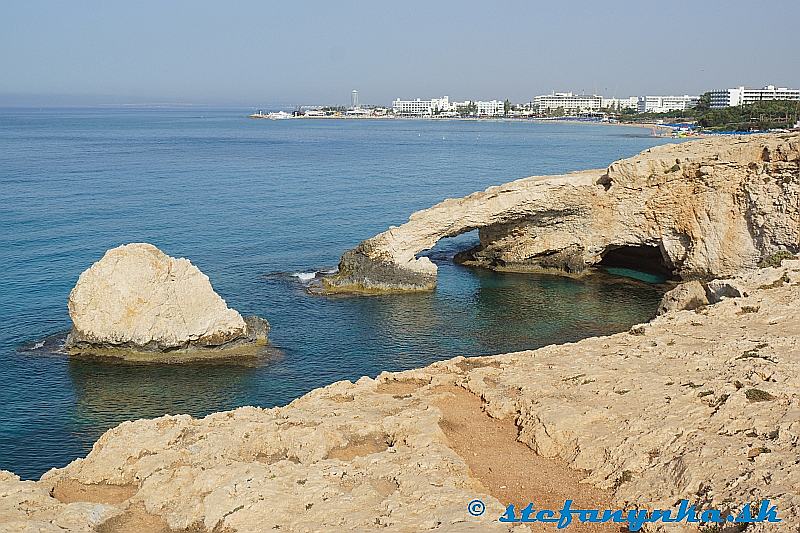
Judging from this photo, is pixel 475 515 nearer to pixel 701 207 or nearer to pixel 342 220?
pixel 701 207

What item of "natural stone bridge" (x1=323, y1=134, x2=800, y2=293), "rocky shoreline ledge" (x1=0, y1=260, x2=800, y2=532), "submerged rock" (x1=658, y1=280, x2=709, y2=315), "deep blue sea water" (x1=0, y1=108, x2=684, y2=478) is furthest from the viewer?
"natural stone bridge" (x1=323, y1=134, x2=800, y2=293)

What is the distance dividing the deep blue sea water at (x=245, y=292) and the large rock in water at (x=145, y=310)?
156 cm

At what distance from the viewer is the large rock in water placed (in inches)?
1362

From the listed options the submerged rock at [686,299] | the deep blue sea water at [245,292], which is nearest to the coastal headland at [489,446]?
the submerged rock at [686,299]

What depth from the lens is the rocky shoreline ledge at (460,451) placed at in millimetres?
13781

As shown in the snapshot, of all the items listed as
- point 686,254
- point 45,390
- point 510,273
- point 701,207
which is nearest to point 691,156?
point 701,207

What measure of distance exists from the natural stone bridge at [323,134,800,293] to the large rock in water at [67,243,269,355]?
10982 mm

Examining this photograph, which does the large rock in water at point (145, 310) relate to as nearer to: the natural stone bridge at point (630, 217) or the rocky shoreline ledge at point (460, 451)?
the natural stone bridge at point (630, 217)

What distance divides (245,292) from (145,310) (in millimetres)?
9888

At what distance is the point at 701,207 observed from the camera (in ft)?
151

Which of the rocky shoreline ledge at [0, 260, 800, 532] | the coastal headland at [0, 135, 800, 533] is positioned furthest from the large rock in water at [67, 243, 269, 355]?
the rocky shoreline ledge at [0, 260, 800, 532]

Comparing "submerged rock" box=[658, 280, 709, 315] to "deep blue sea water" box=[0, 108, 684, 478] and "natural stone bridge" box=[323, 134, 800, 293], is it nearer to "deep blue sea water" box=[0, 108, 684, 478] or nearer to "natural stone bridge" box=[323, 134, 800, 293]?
"deep blue sea water" box=[0, 108, 684, 478]

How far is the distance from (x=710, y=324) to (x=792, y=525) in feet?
46.0

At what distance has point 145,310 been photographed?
35.0 m
